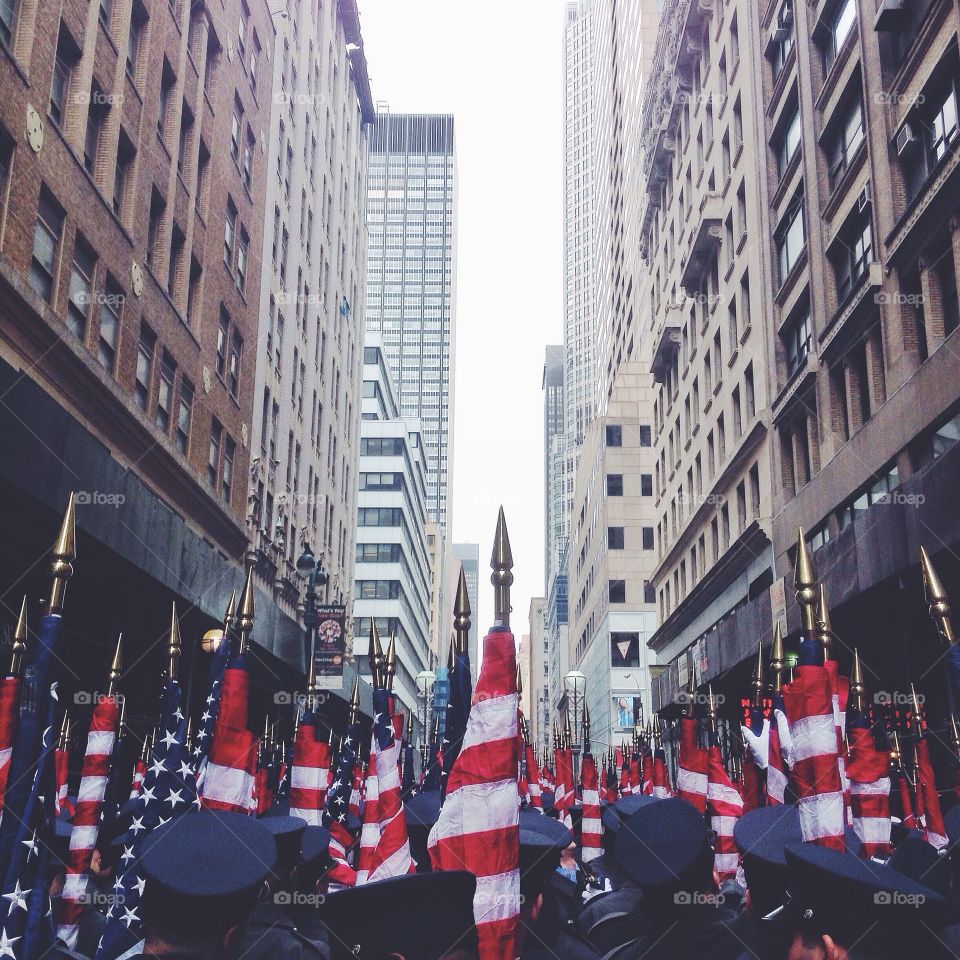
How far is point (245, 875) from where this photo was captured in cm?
405

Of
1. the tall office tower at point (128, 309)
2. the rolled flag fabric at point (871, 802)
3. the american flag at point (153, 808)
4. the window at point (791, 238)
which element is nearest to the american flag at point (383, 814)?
the american flag at point (153, 808)

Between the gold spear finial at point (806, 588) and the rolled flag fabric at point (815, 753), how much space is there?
12 cm

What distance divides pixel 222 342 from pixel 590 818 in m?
22.6

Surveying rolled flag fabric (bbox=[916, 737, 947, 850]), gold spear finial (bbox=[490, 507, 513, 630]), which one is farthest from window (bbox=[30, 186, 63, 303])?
gold spear finial (bbox=[490, 507, 513, 630])

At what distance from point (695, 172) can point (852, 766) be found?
43365 mm

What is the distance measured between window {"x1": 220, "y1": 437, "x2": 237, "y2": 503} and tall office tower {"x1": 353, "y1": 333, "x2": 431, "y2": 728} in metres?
59.7

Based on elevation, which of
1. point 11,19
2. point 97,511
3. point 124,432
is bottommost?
point 97,511

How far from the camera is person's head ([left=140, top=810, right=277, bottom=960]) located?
154 inches

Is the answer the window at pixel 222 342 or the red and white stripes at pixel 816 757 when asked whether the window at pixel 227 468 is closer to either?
the window at pixel 222 342

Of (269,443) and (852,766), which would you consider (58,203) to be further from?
(269,443)

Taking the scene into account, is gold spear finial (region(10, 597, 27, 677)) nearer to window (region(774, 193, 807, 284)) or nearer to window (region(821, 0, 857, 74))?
window (region(821, 0, 857, 74))

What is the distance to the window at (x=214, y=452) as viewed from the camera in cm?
3250

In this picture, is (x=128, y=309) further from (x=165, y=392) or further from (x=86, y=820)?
(x=86, y=820)

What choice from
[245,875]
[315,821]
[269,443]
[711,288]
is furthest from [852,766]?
[711,288]
